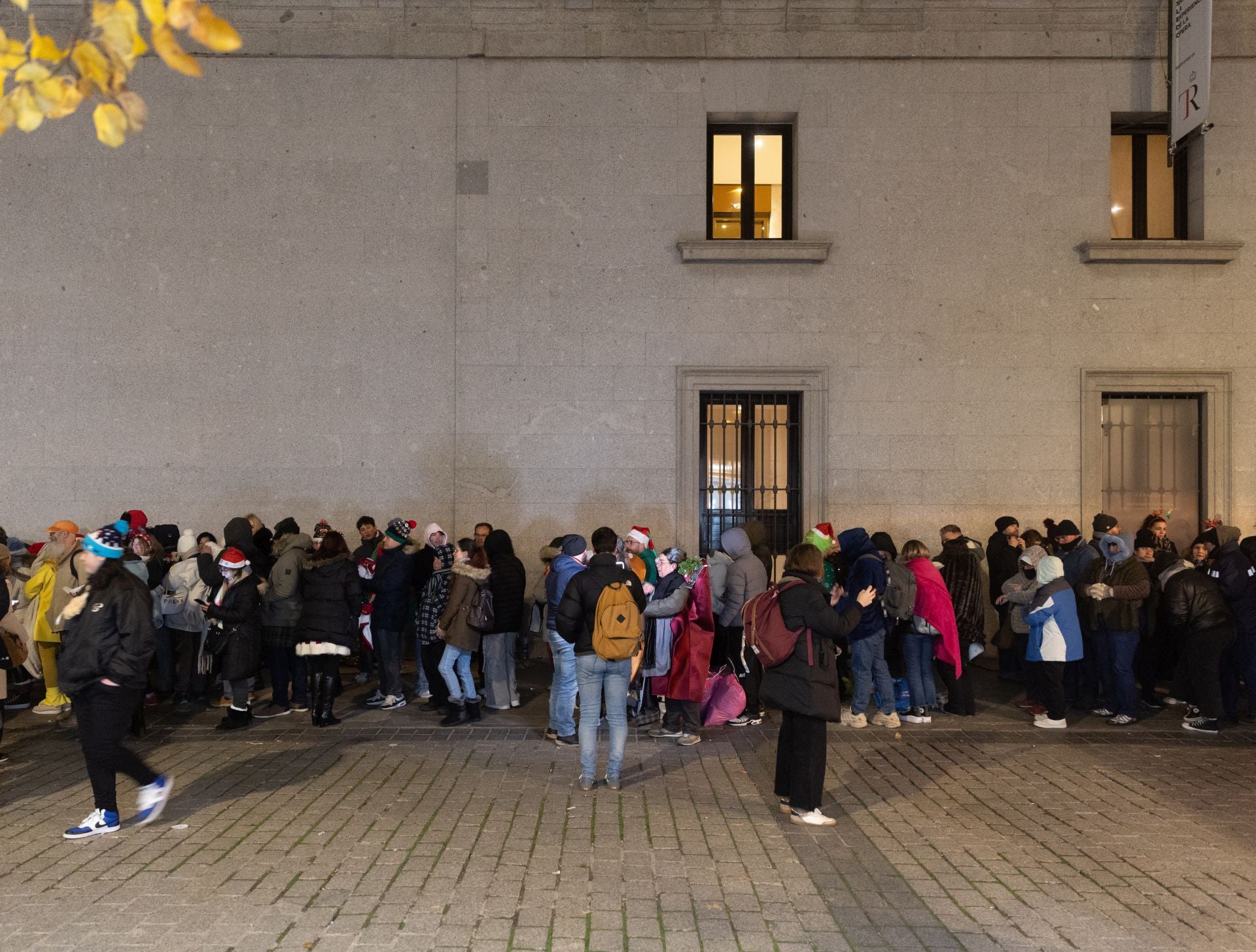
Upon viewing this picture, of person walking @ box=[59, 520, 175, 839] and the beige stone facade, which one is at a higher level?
the beige stone facade

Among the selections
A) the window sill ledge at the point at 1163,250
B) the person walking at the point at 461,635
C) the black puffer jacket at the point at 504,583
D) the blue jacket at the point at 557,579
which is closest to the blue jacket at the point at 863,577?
the blue jacket at the point at 557,579

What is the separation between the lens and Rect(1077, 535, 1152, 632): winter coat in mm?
9133

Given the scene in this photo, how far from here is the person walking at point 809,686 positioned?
20.7ft

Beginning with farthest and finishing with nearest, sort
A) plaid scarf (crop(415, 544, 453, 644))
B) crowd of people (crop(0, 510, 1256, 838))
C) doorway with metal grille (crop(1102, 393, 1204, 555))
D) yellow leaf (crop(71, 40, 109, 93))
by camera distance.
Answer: doorway with metal grille (crop(1102, 393, 1204, 555)), plaid scarf (crop(415, 544, 453, 644)), crowd of people (crop(0, 510, 1256, 838)), yellow leaf (crop(71, 40, 109, 93))

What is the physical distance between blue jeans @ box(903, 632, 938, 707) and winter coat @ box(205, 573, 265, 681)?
594 cm

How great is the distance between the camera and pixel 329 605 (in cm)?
888

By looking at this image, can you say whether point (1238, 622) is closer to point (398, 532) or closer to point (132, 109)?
point (398, 532)

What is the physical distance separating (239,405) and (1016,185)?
10.1 metres

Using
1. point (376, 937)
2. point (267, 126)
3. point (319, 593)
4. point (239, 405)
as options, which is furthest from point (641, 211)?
point (376, 937)

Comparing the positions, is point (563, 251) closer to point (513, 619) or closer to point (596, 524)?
point (596, 524)

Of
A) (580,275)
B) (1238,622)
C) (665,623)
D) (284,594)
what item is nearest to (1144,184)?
(1238,622)

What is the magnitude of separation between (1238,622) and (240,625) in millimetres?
9062

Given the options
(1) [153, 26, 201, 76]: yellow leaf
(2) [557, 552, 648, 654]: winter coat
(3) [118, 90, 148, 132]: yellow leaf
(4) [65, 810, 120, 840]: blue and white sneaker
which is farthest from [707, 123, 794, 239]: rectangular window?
(1) [153, 26, 201, 76]: yellow leaf

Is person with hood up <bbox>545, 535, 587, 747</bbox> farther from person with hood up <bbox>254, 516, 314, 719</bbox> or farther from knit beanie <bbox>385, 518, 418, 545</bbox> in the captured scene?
person with hood up <bbox>254, 516, 314, 719</bbox>
